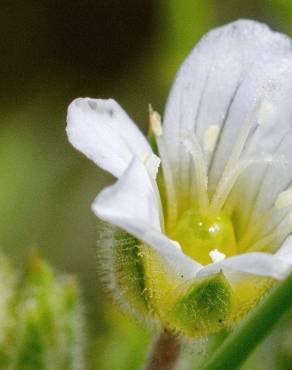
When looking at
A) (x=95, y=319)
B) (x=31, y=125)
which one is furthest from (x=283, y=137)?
(x=31, y=125)

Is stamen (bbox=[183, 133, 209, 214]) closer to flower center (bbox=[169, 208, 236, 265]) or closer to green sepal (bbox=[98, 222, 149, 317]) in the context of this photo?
flower center (bbox=[169, 208, 236, 265])

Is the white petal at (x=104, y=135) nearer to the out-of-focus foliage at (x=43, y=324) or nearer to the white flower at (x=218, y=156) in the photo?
the white flower at (x=218, y=156)

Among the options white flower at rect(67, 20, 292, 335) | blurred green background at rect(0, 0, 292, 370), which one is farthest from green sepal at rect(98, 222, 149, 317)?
blurred green background at rect(0, 0, 292, 370)

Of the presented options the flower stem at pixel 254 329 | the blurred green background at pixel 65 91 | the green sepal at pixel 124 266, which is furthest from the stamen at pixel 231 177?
the blurred green background at pixel 65 91

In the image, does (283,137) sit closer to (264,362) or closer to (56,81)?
(264,362)

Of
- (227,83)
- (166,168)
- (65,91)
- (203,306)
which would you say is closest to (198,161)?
(166,168)
